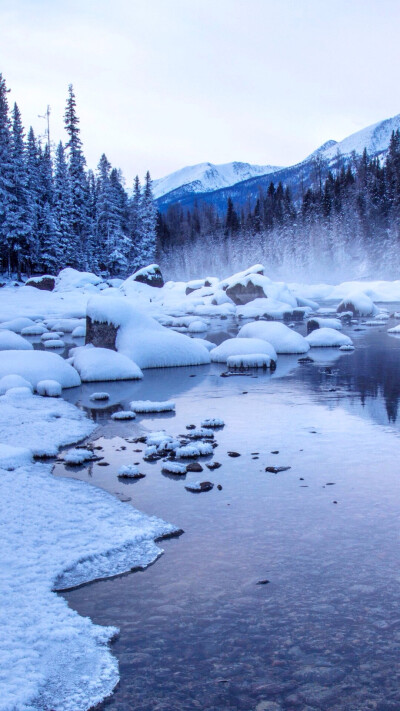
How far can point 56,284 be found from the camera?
43.4m

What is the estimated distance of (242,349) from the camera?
1623cm

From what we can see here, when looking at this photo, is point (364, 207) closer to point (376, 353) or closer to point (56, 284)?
point (56, 284)

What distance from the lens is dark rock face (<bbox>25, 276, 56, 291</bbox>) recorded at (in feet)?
138

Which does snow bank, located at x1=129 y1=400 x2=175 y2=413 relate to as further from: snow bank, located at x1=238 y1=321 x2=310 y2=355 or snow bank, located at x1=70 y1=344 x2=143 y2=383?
snow bank, located at x1=238 y1=321 x2=310 y2=355

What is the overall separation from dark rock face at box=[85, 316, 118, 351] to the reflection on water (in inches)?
295

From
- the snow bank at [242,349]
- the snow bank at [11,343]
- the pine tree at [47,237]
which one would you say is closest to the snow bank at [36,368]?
the snow bank at [11,343]

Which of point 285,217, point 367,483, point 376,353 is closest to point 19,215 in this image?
point 376,353

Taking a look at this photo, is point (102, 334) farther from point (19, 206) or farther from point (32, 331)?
point (19, 206)

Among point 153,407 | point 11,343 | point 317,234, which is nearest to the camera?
point 153,407

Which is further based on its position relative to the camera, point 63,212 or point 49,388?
point 63,212

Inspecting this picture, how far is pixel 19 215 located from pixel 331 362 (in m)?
32.5

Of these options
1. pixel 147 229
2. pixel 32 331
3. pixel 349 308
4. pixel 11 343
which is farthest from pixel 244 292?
pixel 147 229

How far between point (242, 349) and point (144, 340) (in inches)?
101

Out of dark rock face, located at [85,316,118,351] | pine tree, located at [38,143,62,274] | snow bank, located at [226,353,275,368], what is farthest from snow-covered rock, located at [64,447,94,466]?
pine tree, located at [38,143,62,274]
